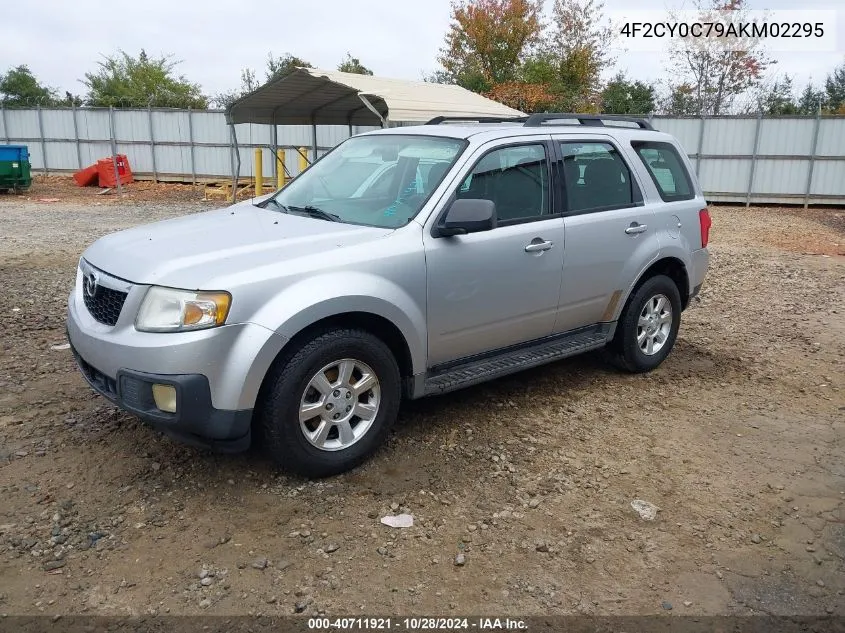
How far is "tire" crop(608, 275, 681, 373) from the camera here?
5.30 metres

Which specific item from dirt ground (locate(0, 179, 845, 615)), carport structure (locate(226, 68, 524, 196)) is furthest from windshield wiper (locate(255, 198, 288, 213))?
carport structure (locate(226, 68, 524, 196))

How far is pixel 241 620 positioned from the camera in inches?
108

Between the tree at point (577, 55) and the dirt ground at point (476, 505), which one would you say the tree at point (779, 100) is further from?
the dirt ground at point (476, 505)

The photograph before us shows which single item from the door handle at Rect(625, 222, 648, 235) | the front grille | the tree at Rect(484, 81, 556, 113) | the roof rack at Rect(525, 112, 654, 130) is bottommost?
the front grille

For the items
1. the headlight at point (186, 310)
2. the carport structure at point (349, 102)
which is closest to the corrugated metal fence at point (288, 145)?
the carport structure at point (349, 102)

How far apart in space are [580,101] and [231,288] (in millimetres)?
28526

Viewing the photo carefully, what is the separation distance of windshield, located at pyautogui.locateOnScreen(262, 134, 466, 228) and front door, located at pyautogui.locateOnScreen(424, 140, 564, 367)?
0.23 metres

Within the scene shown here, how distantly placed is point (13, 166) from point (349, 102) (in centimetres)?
1100

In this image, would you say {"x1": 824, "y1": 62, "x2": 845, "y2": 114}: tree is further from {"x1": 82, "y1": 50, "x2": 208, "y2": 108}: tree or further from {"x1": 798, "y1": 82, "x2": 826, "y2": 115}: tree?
{"x1": 82, "y1": 50, "x2": 208, "y2": 108}: tree

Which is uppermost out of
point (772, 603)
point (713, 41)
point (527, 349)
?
point (713, 41)

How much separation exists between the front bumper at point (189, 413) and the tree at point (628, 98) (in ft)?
84.7

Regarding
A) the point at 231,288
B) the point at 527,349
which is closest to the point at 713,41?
the point at 527,349

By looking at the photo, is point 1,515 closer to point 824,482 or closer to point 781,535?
point 781,535

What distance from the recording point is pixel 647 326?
549 cm
